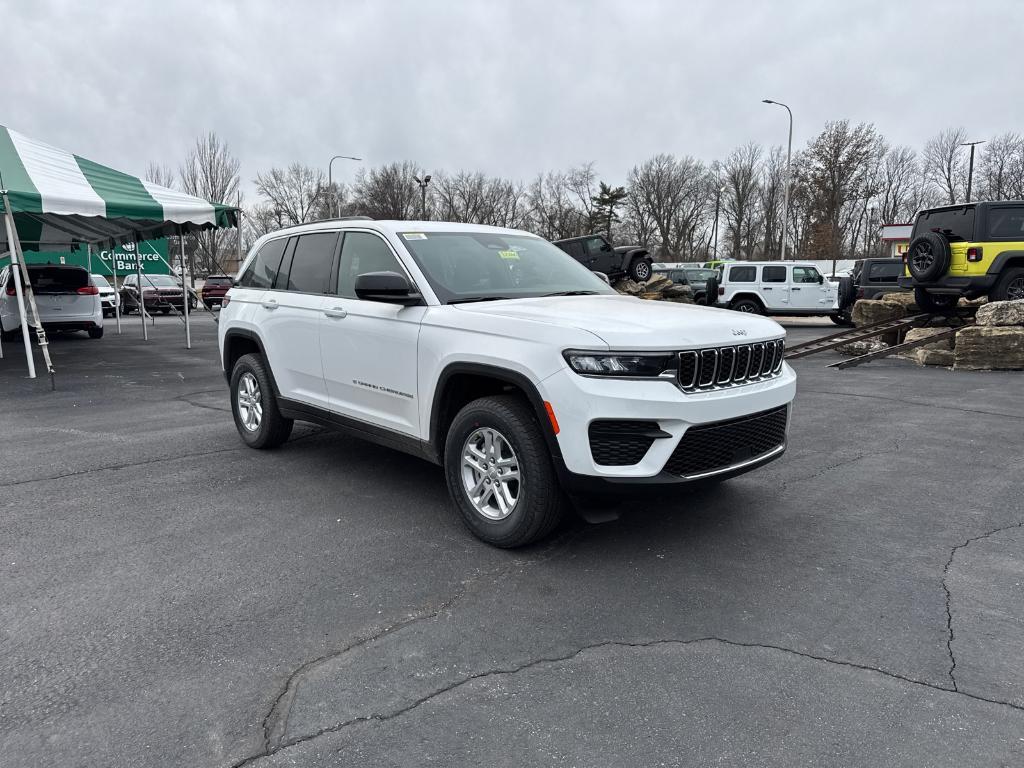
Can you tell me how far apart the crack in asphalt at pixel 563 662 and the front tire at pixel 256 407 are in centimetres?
368

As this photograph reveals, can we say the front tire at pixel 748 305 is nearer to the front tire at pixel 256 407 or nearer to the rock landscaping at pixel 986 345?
the rock landscaping at pixel 986 345

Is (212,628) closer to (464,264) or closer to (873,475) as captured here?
(464,264)

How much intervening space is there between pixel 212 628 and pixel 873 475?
15.1ft

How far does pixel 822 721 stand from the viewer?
246cm

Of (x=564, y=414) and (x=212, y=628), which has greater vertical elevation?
(x=564, y=414)

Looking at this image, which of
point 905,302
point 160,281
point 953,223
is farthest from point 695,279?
point 160,281

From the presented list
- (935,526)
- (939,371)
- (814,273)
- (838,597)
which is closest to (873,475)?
(935,526)

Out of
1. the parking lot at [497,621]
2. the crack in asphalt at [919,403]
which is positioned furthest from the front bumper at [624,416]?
the crack in asphalt at [919,403]

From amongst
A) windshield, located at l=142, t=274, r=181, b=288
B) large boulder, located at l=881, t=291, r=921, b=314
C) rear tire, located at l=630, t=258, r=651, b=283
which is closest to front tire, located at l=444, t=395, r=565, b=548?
large boulder, located at l=881, t=291, r=921, b=314

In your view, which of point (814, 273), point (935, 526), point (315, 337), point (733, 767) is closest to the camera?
point (733, 767)

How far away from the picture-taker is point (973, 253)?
12125mm

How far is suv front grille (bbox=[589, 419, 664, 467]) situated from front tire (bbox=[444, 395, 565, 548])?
0.31 m

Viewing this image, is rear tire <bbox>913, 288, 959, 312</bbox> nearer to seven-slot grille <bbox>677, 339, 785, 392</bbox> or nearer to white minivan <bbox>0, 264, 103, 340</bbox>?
seven-slot grille <bbox>677, 339, 785, 392</bbox>

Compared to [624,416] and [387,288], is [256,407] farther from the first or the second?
[624,416]
